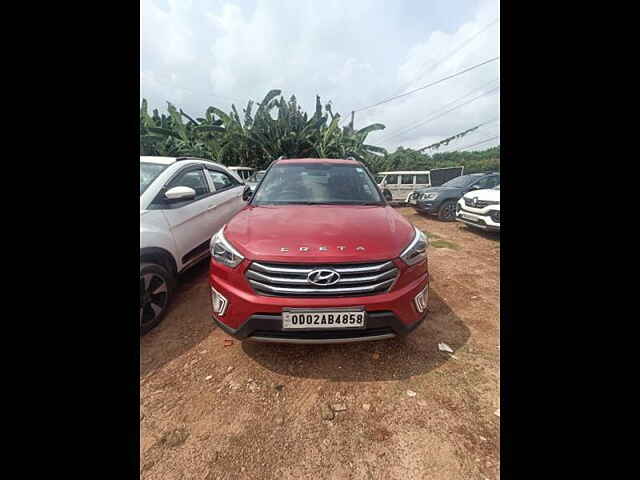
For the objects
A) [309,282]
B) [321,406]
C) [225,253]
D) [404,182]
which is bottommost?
[321,406]

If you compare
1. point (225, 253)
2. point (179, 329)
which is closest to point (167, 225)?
point (179, 329)

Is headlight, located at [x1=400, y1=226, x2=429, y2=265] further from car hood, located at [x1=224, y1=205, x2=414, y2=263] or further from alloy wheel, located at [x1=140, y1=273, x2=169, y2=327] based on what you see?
alloy wheel, located at [x1=140, y1=273, x2=169, y2=327]

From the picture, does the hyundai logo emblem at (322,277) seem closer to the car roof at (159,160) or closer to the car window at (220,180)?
the car roof at (159,160)

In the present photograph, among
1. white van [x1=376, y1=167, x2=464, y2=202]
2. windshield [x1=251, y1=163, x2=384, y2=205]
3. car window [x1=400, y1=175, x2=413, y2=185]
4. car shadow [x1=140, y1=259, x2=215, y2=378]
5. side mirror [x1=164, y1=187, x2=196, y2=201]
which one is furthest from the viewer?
car window [x1=400, y1=175, x2=413, y2=185]

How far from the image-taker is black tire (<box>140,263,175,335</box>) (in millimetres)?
2081

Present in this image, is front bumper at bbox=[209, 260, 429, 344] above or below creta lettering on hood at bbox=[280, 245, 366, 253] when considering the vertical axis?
below

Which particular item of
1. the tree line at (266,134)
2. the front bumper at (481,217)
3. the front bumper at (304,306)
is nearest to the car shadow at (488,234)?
the front bumper at (481,217)

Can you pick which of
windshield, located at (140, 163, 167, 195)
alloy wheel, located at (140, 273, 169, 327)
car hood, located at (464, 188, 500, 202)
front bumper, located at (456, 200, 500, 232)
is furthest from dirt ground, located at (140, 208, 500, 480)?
car hood, located at (464, 188, 500, 202)

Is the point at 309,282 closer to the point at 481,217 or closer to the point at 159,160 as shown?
the point at 159,160

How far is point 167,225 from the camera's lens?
2.30 m

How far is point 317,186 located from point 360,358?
1.67m
